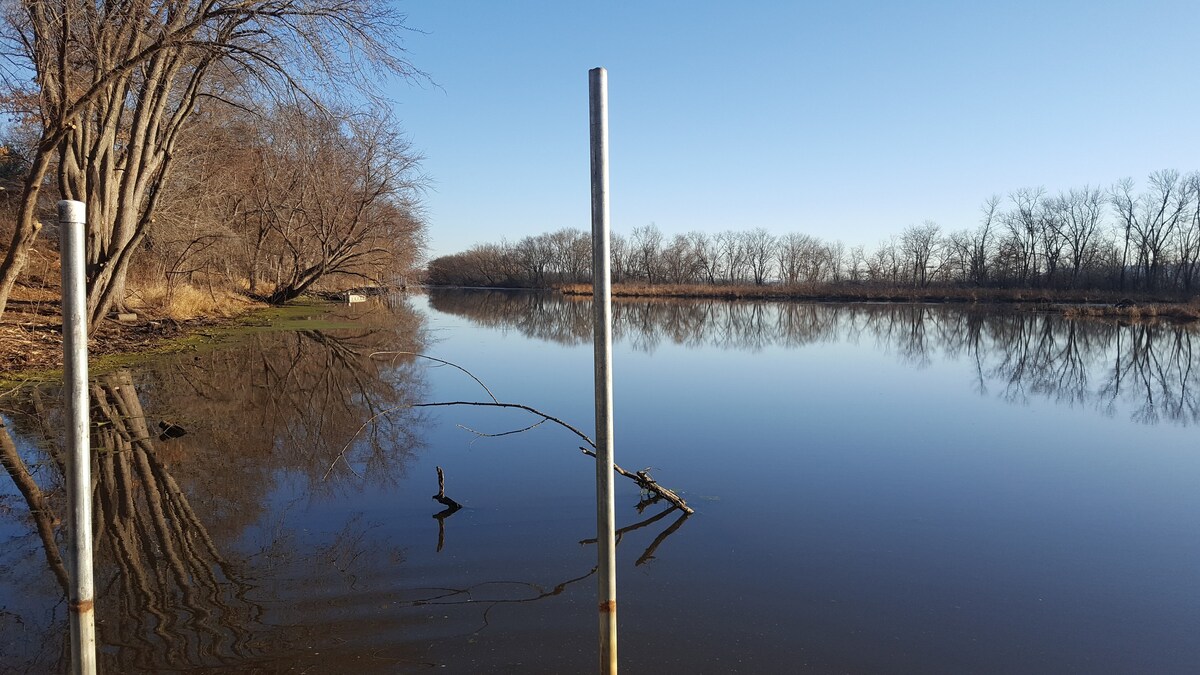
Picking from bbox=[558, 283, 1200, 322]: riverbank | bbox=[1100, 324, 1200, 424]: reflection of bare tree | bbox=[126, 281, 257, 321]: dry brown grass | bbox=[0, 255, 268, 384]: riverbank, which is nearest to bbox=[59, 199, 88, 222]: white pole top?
bbox=[0, 255, 268, 384]: riverbank

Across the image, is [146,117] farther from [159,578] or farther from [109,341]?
[159,578]

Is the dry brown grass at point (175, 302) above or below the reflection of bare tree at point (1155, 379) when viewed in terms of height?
above

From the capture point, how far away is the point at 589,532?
221 inches

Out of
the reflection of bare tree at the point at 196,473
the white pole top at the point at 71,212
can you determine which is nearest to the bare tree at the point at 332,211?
the reflection of bare tree at the point at 196,473

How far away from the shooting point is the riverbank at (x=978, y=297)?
38500 mm

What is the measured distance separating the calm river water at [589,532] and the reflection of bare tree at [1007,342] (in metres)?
1.72

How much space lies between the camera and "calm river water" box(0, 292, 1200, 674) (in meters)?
3.89

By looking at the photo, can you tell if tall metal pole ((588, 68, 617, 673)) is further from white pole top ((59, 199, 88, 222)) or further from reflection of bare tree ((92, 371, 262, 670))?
reflection of bare tree ((92, 371, 262, 670))

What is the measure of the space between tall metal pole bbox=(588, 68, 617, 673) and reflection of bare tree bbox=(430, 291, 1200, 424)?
1240cm

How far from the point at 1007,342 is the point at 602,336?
83.4 ft

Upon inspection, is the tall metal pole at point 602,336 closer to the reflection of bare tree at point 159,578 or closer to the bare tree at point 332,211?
the reflection of bare tree at point 159,578

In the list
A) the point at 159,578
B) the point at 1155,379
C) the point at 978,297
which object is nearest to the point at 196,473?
the point at 159,578

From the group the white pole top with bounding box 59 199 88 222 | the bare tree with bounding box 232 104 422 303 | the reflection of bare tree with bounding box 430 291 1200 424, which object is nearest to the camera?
the white pole top with bounding box 59 199 88 222

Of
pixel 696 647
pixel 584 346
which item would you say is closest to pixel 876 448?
pixel 696 647
